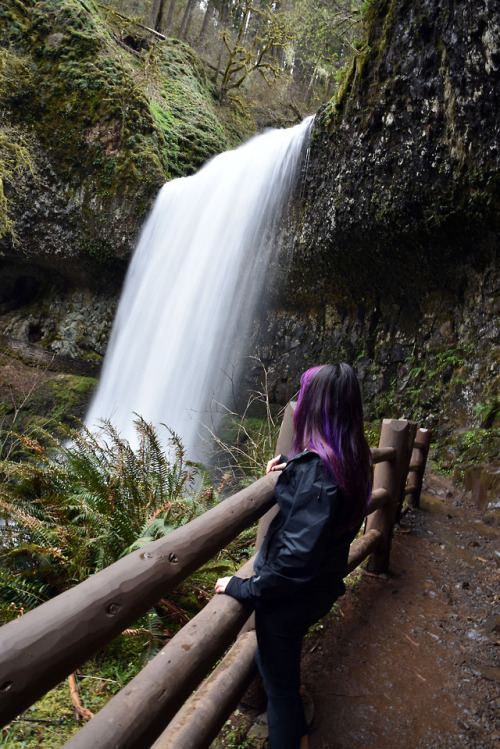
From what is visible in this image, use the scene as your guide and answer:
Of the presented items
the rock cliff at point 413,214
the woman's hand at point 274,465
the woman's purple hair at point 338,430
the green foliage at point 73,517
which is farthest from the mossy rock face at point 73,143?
the woman's purple hair at point 338,430

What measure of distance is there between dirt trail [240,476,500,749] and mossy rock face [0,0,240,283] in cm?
1155

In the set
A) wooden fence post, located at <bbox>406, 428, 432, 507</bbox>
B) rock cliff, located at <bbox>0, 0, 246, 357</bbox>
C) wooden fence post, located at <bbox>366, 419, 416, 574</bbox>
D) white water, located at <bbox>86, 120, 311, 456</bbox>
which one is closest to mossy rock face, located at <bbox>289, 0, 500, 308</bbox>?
white water, located at <bbox>86, 120, 311, 456</bbox>

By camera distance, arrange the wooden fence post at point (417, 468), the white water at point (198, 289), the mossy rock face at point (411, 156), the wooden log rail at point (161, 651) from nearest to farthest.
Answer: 1. the wooden log rail at point (161, 651)
2. the wooden fence post at point (417, 468)
3. the mossy rock face at point (411, 156)
4. the white water at point (198, 289)

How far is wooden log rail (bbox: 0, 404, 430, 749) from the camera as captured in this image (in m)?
0.77

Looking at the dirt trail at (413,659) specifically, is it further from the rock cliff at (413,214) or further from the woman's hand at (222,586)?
the rock cliff at (413,214)

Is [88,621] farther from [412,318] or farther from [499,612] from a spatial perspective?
[412,318]

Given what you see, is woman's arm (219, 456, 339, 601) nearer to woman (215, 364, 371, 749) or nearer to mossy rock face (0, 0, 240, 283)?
woman (215, 364, 371, 749)

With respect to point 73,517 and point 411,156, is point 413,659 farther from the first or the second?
point 411,156

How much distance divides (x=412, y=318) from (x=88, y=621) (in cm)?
810

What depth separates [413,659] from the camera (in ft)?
8.39

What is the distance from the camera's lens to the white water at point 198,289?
1046 cm

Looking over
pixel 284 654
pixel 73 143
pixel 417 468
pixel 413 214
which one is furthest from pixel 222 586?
pixel 73 143

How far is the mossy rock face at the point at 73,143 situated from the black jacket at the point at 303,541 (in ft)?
40.2

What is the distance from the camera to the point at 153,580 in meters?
1.12
